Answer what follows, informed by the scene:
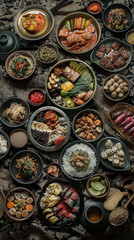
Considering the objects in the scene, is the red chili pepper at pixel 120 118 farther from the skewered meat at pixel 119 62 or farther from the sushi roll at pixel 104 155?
the skewered meat at pixel 119 62

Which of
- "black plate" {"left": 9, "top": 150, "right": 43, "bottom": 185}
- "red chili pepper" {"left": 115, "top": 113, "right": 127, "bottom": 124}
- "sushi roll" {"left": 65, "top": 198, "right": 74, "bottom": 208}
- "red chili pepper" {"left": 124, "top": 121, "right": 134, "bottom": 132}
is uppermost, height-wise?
"red chili pepper" {"left": 115, "top": 113, "right": 127, "bottom": 124}

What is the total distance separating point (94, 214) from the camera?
615cm

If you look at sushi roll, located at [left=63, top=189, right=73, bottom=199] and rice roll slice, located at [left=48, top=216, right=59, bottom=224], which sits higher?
sushi roll, located at [left=63, top=189, right=73, bottom=199]

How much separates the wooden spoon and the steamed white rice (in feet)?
2.02

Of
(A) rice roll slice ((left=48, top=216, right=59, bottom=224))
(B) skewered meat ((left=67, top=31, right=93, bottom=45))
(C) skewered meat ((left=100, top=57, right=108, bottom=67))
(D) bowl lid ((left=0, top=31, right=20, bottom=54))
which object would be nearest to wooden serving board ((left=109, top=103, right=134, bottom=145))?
(C) skewered meat ((left=100, top=57, right=108, bottom=67))

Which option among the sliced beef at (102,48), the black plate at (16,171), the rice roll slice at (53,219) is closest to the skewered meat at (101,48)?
the sliced beef at (102,48)

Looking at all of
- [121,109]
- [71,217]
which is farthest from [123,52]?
[71,217]

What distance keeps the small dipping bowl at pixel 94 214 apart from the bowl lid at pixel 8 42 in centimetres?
370

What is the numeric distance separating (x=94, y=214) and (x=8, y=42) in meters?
3.97

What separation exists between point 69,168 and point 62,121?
971 millimetres

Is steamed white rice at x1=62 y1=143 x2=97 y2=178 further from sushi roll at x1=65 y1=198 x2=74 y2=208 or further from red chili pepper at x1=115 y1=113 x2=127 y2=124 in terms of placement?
red chili pepper at x1=115 y1=113 x2=127 y2=124

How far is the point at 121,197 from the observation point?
20.6ft

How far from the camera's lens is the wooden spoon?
20.4ft

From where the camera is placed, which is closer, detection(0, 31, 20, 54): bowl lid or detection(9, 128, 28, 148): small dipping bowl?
detection(9, 128, 28, 148): small dipping bowl
